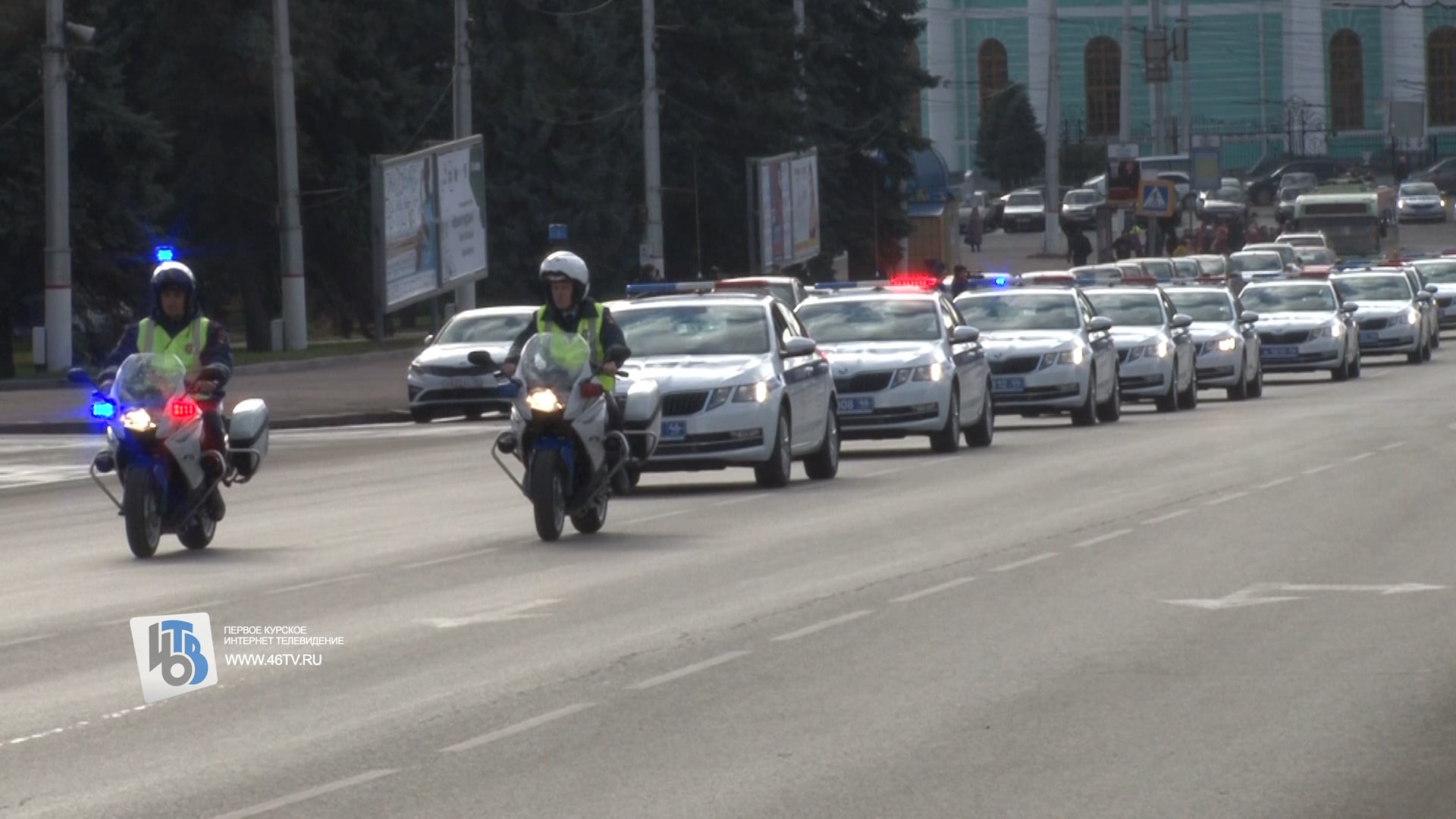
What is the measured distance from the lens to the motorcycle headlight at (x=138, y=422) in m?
16.1

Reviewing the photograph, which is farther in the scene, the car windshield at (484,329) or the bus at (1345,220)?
the bus at (1345,220)

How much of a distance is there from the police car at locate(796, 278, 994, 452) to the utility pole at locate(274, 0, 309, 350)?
23.2 m

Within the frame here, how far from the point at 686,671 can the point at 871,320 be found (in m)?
16.0

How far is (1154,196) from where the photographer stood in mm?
62750

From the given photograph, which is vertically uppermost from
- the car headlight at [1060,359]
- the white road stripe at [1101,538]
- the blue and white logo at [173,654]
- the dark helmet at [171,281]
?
the dark helmet at [171,281]

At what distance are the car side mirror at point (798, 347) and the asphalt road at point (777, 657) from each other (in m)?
1.19

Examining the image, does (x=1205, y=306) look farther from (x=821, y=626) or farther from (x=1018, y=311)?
(x=821, y=626)

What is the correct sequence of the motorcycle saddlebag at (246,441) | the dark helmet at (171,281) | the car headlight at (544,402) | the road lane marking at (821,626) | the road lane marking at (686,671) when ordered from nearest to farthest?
the road lane marking at (686,671) → the road lane marking at (821,626) → the dark helmet at (171,281) → the car headlight at (544,402) → the motorcycle saddlebag at (246,441)

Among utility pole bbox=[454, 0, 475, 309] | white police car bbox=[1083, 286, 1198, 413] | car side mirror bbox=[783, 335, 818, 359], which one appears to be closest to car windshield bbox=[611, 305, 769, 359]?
car side mirror bbox=[783, 335, 818, 359]

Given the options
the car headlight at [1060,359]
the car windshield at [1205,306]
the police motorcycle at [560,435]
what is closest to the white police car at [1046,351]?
the car headlight at [1060,359]

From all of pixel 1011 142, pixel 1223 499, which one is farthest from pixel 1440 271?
pixel 1011 142

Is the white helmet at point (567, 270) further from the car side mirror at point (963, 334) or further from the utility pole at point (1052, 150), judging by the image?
the utility pole at point (1052, 150)

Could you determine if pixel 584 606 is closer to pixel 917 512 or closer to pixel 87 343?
pixel 917 512

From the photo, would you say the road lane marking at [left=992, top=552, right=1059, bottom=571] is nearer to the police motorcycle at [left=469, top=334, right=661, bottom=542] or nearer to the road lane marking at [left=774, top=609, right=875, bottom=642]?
the road lane marking at [left=774, top=609, right=875, bottom=642]
